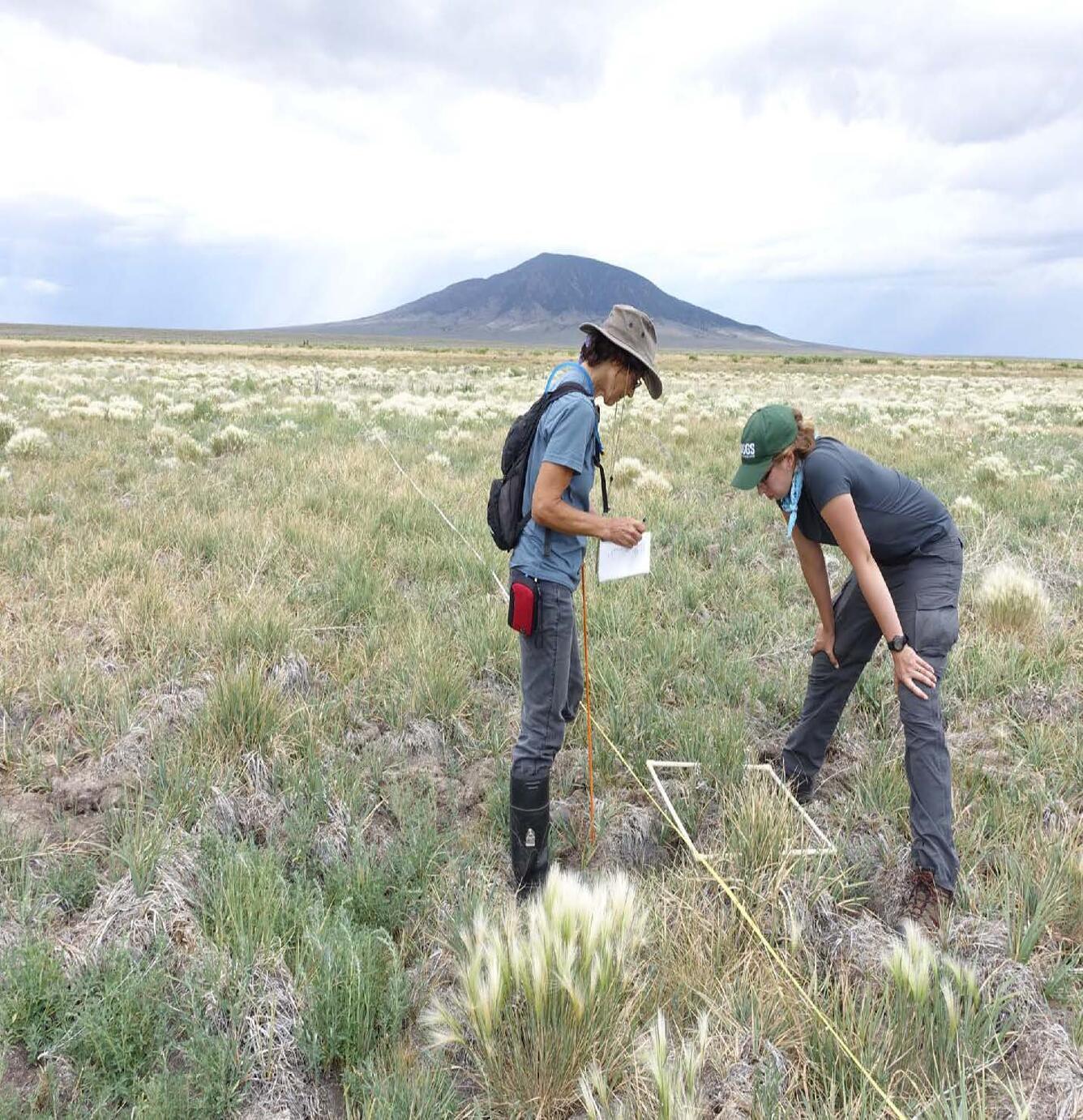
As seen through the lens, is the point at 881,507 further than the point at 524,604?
Yes

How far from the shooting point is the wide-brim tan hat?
113 inches

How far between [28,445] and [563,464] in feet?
34.7

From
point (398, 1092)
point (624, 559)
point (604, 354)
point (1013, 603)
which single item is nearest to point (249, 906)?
point (398, 1092)

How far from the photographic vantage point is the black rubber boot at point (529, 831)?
293 cm

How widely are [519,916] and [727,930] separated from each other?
71cm

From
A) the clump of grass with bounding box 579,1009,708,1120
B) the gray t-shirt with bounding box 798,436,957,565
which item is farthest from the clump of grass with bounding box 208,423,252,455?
the clump of grass with bounding box 579,1009,708,1120

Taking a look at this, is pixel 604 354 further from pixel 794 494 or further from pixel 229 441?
pixel 229 441

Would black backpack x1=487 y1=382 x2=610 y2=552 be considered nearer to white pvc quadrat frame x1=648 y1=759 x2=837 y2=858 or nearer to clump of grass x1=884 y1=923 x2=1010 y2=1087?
white pvc quadrat frame x1=648 y1=759 x2=837 y2=858

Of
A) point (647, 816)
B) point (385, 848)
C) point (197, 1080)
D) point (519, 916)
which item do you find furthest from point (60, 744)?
point (647, 816)

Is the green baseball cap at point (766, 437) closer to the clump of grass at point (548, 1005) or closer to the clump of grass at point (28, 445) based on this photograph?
the clump of grass at point (548, 1005)

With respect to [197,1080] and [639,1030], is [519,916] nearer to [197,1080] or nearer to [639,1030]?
[639,1030]

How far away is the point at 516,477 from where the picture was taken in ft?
9.76

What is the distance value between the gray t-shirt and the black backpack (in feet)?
3.09

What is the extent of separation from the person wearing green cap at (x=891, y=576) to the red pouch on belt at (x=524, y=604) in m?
0.90
